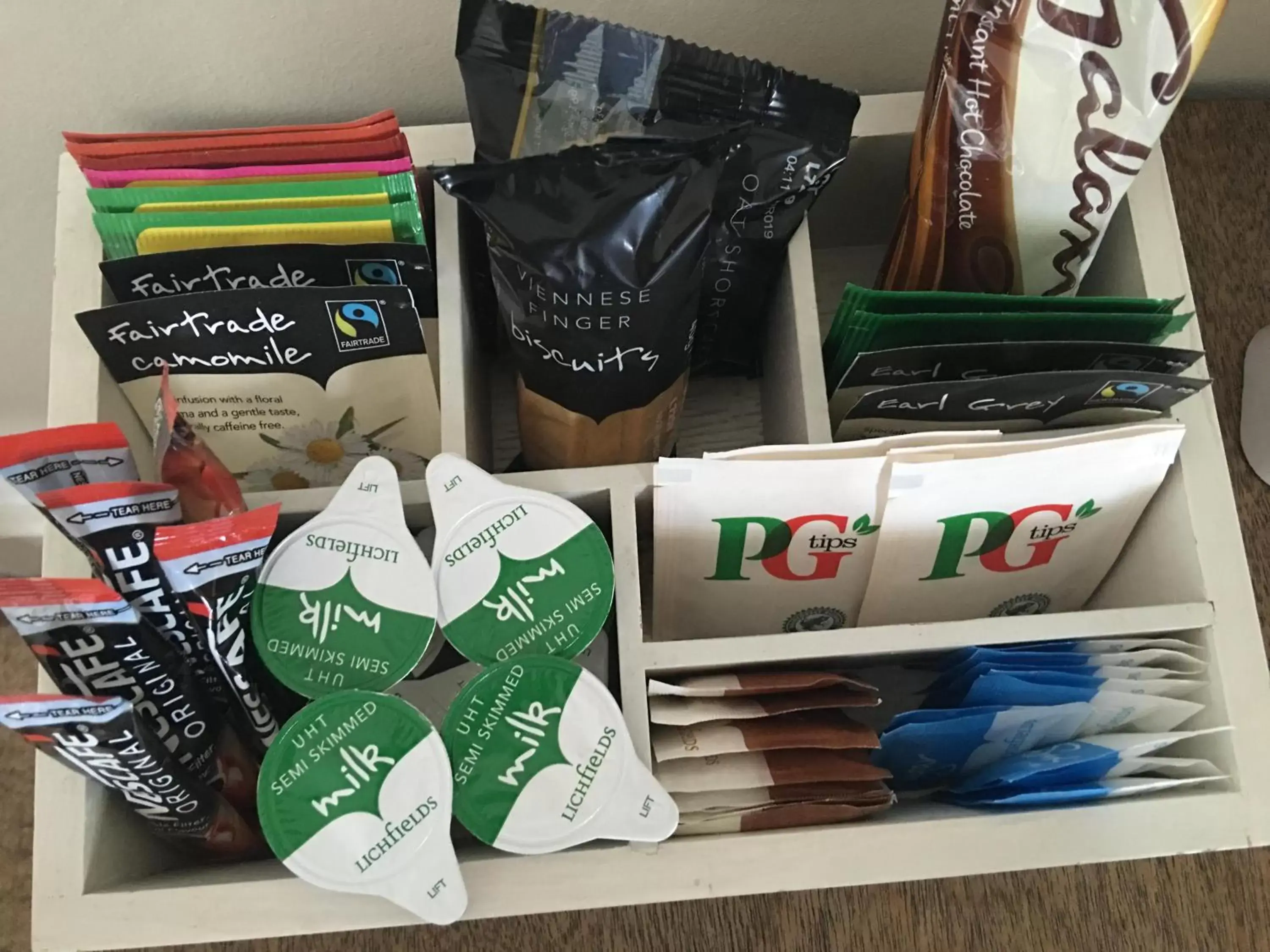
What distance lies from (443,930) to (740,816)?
18cm

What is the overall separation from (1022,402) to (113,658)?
529 mm

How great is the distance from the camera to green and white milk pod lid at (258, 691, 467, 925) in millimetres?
521

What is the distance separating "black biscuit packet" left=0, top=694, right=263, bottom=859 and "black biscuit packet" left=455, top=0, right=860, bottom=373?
1.28 feet

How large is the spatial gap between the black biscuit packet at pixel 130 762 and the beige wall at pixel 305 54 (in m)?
0.45

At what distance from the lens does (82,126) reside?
0.76 metres

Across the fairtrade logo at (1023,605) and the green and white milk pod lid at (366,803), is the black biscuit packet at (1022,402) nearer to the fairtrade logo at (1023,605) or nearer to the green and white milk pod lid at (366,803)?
the fairtrade logo at (1023,605)

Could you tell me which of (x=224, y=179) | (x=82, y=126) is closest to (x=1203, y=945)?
(x=224, y=179)

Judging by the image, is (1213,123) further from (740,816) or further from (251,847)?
(251,847)

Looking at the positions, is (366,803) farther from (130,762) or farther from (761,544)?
(761,544)

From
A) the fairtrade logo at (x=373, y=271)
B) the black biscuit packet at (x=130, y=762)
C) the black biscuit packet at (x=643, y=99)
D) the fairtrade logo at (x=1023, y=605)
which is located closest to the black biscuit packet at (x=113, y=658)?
the black biscuit packet at (x=130, y=762)

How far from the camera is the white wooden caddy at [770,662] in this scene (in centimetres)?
54

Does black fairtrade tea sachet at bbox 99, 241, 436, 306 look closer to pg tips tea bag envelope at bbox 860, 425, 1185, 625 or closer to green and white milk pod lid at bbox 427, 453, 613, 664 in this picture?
green and white milk pod lid at bbox 427, 453, 613, 664

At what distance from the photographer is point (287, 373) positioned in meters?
0.67

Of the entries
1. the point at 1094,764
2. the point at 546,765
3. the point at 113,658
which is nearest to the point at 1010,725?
the point at 1094,764
